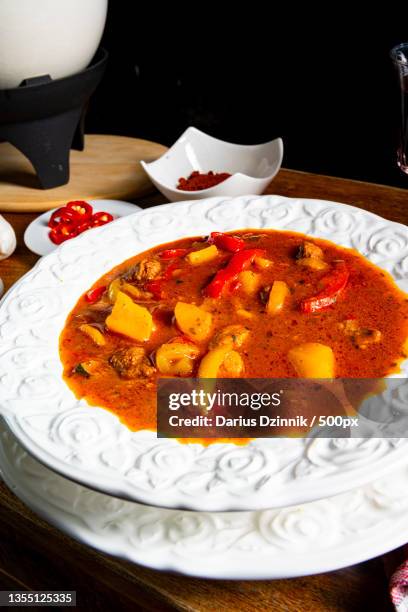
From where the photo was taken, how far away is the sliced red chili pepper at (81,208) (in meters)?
3.35

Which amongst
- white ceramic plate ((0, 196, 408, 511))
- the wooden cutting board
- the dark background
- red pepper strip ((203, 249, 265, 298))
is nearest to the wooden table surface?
white ceramic plate ((0, 196, 408, 511))

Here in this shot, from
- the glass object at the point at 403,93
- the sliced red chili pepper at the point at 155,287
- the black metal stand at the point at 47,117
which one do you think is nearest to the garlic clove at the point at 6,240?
the black metal stand at the point at 47,117

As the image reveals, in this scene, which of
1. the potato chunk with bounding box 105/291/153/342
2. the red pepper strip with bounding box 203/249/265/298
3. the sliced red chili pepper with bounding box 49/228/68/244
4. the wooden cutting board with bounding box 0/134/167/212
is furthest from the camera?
the wooden cutting board with bounding box 0/134/167/212

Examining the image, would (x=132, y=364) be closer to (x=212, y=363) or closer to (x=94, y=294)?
(x=212, y=363)

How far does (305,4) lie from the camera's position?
16.5ft

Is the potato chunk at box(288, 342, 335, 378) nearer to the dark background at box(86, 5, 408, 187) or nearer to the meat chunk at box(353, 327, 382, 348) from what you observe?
the meat chunk at box(353, 327, 382, 348)

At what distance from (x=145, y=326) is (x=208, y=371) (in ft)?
1.02

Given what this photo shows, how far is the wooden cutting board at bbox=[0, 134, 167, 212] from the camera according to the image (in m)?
3.68

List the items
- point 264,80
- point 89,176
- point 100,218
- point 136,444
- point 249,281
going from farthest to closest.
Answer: point 264,80 → point 89,176 → point 100,218 → point 249,281 → point 136,444

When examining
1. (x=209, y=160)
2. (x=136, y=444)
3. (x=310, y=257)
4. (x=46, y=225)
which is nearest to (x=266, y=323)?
(x=310, y=257)

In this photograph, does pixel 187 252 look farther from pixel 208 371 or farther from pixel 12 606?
pixel 12 606

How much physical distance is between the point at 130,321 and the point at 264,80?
12.5ft

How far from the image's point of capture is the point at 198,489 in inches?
66.4

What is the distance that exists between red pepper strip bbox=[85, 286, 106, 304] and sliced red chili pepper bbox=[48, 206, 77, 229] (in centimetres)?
82
